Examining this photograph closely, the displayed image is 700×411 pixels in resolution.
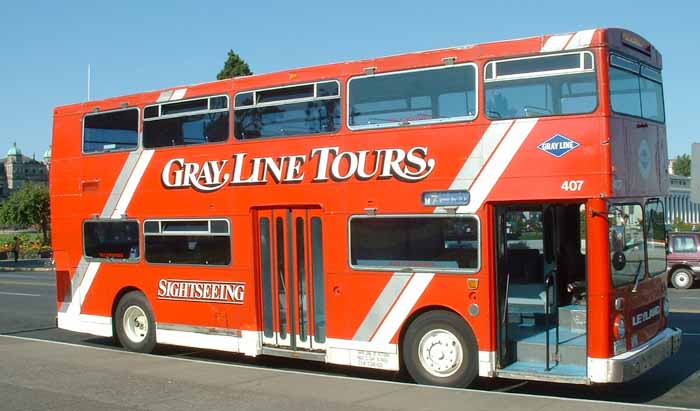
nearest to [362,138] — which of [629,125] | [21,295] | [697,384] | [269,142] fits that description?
[269,142]

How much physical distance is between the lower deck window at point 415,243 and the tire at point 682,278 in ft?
54.6

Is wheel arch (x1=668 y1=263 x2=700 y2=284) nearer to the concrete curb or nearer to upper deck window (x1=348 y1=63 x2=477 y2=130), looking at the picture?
upper deck window (x1=348 y1=63 x2=477 y2=130)

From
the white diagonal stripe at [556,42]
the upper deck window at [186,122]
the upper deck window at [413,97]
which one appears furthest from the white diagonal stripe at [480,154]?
the upper deck window at [186,122]

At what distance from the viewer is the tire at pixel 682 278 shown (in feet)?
77.0

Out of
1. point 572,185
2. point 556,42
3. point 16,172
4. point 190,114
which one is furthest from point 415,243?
point 16,172

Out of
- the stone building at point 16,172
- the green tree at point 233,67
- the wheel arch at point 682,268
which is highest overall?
the stone building at point 16,172

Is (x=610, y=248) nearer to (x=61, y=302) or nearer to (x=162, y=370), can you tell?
(x=162, y=370)

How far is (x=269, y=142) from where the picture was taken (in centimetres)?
1100

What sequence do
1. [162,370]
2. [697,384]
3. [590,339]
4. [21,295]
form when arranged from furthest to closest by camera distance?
[21,295] < [162,370] < [697,384] < [590,339]

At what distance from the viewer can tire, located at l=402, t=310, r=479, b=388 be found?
30.4 feet

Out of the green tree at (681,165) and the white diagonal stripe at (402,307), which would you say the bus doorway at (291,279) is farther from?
the green tree at (681,165)

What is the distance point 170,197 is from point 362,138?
12.3 ft

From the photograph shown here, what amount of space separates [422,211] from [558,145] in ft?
6.06

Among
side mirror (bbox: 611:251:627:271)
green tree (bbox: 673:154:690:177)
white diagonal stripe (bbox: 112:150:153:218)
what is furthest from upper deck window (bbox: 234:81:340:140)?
green tree (bbox: 673:154:690:177)
